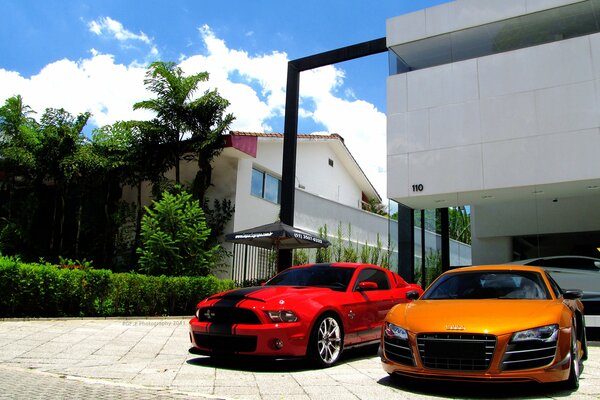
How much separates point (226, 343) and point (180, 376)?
0.65m

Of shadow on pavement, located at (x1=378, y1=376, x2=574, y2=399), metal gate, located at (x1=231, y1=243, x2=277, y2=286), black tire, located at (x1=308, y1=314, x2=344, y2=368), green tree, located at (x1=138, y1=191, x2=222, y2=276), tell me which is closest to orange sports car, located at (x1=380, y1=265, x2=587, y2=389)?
shadow on pavement, located at (x1=378, y1=376, x2=574, y2=399)

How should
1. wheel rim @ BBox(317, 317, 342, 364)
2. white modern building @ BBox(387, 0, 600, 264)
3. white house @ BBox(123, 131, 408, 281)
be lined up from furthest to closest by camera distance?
white house @ BBox(123, 131, 408, 281)
white modern building @ BBox(387, 0, 600, 264)
wheel rim @ BBox(317, 317, 342, 364)

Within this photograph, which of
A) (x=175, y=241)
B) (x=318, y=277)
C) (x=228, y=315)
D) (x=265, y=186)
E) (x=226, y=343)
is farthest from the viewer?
(x=265, y=186)

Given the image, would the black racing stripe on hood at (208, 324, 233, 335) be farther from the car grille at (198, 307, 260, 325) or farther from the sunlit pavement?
the sunlit pavement

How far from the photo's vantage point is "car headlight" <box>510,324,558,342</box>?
4.64 meters

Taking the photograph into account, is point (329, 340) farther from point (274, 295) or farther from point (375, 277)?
point (375, 277)

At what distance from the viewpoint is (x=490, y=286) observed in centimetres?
609

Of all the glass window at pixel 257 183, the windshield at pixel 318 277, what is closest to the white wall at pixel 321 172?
the glass window at pixel 257 183

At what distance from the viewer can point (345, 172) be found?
29.8 meters

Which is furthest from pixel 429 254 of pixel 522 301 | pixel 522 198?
pixel 522 301

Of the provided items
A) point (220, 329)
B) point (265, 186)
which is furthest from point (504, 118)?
point (265, 186)

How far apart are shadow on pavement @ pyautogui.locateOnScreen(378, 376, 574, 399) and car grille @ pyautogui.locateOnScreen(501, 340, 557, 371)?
0.40m

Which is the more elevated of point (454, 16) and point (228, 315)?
point (454, 16)

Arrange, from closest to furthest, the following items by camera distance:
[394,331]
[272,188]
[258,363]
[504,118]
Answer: [394,331] < [258,363] < [504,118] < [272,188]
